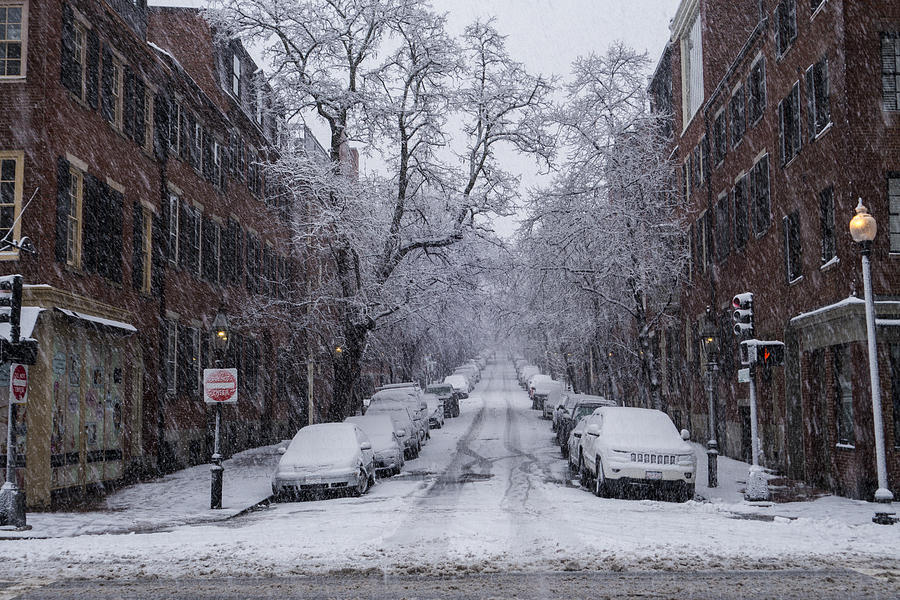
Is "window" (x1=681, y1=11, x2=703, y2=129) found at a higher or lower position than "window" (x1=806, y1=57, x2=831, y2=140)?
higher

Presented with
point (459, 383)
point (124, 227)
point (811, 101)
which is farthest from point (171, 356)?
point (459, 383)

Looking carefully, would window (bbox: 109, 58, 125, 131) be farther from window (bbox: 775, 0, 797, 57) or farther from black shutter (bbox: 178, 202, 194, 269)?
window (bbox: 775, 0, 797, 57)

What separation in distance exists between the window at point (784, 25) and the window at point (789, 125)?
3.75 ft

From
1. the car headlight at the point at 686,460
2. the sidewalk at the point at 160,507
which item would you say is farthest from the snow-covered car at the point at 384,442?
the car headlight at the point at 686,460

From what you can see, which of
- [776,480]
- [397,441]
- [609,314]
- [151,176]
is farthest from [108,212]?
[609,314]

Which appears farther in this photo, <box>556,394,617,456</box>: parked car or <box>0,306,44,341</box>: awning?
<box>556,394,617,456</box>: parked car

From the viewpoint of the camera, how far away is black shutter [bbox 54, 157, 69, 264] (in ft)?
56.8

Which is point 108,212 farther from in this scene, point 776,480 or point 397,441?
point 776,480

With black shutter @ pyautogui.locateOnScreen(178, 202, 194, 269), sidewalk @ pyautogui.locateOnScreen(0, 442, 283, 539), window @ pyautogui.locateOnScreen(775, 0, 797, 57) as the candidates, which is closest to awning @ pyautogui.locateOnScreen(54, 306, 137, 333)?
sidewalk @ pyautogui.locateOnScreen(0, 442, 283, 539)

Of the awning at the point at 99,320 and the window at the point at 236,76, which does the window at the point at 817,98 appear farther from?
the window at the point at 236,76

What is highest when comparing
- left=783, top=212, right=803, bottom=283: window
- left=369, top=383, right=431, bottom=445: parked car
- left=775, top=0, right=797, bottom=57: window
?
left=775, top=0, right=797, bottom=57: window

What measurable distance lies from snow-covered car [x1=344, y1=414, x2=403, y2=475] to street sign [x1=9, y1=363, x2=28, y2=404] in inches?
366

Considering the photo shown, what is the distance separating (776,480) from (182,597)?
15.6 meters

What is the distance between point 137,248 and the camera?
22.2 metres
